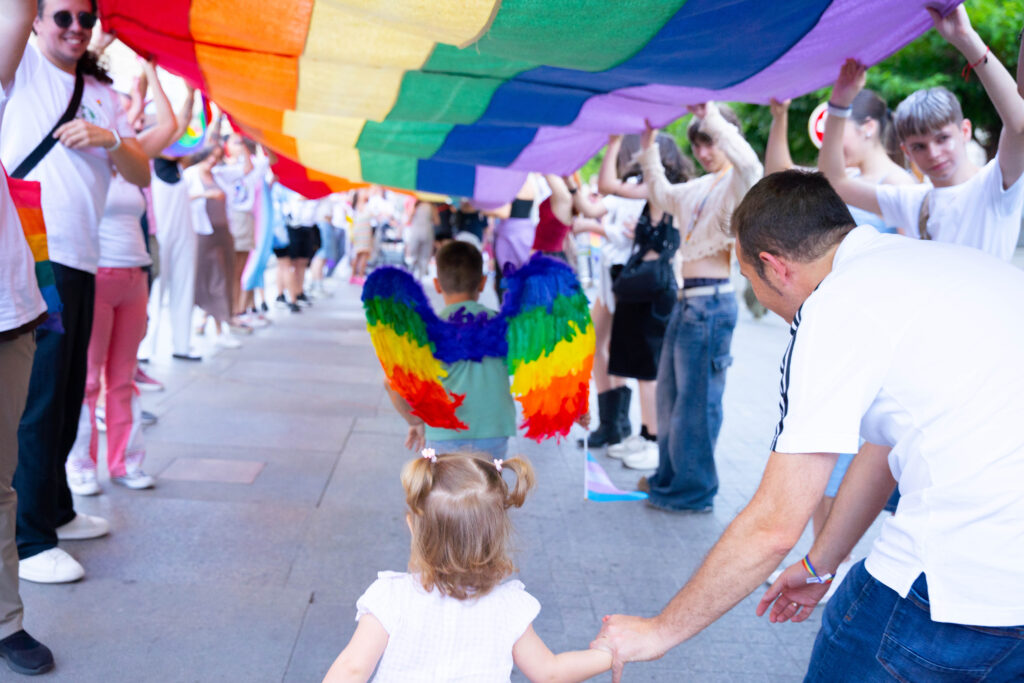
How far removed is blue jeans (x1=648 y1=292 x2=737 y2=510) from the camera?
4.53m

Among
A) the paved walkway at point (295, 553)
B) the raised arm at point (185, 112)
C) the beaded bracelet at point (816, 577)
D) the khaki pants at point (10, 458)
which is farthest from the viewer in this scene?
the raised arm at point (185, 112)

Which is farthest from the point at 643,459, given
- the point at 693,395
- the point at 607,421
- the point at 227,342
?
the point at 227,342

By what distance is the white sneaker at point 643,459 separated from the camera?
561 centimetres

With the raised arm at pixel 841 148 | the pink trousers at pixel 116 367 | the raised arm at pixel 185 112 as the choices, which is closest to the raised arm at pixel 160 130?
the raised arm at pixel 185 112

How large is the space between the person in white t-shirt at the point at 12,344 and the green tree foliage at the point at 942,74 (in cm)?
1103

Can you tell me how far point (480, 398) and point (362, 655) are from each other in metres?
1.81

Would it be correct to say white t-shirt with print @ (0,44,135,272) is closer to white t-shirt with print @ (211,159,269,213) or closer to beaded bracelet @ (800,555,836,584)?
beaded bracelet @ (800,555,836,584)

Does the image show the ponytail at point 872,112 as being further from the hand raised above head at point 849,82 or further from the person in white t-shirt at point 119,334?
the person in white t-shirt at point 119,334

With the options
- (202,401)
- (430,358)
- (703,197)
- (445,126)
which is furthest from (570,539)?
(202,401)

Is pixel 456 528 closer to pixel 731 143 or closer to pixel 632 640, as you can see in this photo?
pixel 632 640

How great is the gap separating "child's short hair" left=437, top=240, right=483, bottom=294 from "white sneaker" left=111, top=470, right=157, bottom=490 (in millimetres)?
2013

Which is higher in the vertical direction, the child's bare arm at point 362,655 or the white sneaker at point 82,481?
the child's bare arm at point 362,655

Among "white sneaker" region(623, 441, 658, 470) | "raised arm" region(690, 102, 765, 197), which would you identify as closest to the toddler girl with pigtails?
"raised arm" region(690, 102, 765, 197)

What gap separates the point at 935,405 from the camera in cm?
160
